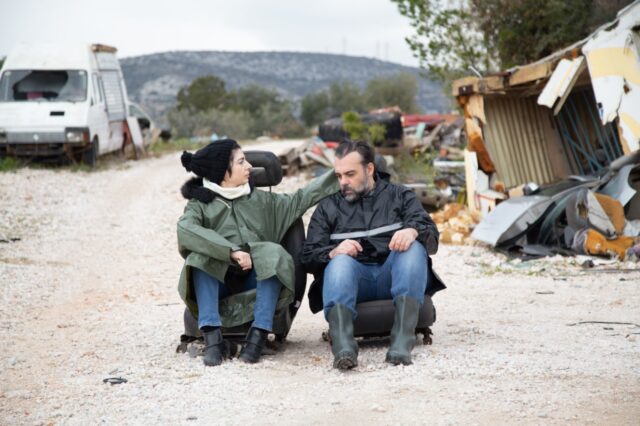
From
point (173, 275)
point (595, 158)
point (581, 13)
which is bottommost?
point (173, 275)

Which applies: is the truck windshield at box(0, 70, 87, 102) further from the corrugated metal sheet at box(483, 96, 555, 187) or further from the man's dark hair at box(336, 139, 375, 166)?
the man's dark hair at box(336, 139, 375, 166)

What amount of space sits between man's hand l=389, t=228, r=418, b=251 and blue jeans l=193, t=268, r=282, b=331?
0.81 metres

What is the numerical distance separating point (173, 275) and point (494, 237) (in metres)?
4.02

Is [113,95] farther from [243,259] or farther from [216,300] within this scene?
[243,259]

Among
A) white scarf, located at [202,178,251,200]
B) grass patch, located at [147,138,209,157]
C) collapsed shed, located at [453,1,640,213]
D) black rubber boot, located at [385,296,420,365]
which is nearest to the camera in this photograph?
black rubber boot, located at [385,296,420,365]

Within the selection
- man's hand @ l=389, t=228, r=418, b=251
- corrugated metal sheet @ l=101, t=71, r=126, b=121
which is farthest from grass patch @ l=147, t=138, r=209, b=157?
man's hand @ l=389, t=228, r=418, b=251

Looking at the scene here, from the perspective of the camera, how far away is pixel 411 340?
19.1 feet

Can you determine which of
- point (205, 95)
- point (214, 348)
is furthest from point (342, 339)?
point (205, 95)

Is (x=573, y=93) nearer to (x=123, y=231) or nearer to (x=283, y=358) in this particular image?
(x=123, y=231)

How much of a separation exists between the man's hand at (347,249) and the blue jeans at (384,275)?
0.10 ft

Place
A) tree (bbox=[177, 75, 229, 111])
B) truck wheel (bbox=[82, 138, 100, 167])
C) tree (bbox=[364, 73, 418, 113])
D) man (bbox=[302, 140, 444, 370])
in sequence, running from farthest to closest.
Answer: tree (bbox=[177, 75, 229, 111])
tree (bbox=[364, 73, 418, 113])
truck wheel (bbox=[82, 138, 100, 167])
man (bbox=[302, 140, 444, 370])

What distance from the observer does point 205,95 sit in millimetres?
59312

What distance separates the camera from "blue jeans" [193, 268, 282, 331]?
20.2ft

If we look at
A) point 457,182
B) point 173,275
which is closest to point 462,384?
point 173,275
